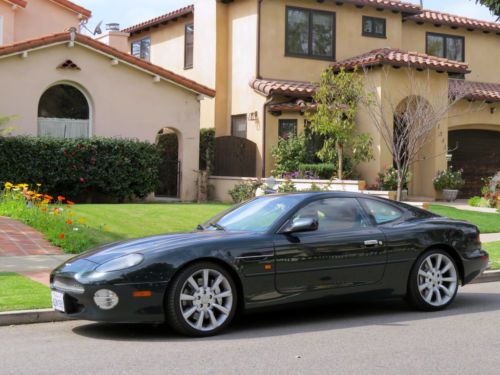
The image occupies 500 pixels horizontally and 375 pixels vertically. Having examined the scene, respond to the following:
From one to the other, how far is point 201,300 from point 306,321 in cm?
143

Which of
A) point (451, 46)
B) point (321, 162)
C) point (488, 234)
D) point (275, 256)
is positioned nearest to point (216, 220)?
point (275, 256)

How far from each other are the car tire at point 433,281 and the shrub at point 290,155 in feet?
46.1

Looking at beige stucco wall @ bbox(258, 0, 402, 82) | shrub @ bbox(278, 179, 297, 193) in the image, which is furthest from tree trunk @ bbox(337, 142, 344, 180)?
beige stucco wall @ bbox(258, 0, 402, 82)

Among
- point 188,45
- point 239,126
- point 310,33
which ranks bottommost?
point 239,126

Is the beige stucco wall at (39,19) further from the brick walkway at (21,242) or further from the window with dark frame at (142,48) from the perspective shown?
the brick walkway at (21,242)

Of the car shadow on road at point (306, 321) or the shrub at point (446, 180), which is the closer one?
the car shadow on road at point (306, 321)

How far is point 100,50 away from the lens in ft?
71.7

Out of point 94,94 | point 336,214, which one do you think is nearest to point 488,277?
point 336,214

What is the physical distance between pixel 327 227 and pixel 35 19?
23.3 meters

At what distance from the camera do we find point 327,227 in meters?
7.91

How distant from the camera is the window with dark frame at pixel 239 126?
2508cm

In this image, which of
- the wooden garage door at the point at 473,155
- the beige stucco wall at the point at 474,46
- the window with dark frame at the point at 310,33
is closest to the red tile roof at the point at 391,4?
the window with dark frame at the point at 310,33

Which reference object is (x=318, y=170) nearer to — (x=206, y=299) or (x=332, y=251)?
(x=332, y=251)

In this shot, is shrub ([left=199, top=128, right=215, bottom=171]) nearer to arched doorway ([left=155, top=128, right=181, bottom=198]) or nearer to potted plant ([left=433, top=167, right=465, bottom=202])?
arched doorway ([left=155, top=128, right=181, bottom=198])
